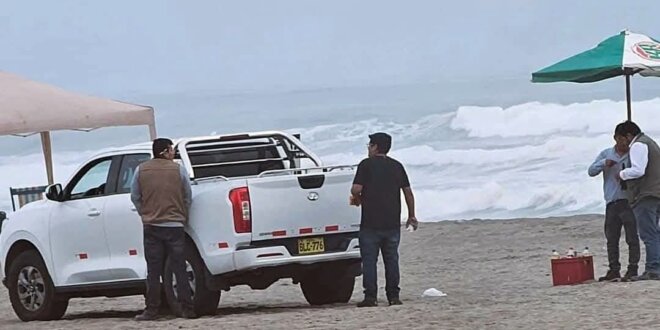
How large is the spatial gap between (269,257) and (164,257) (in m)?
0.89

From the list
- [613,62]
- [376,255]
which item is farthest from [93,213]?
[613,62]

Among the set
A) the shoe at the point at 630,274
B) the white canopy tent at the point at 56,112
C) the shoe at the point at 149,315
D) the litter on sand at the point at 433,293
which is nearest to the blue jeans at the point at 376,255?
the litter on sand at the point at 433,293

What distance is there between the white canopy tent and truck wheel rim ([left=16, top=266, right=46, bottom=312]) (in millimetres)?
4598

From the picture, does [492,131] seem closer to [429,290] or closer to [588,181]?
[588,181]

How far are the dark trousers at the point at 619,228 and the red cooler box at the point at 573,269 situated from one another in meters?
0.32

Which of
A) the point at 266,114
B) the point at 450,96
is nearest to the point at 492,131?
the point at 450,96

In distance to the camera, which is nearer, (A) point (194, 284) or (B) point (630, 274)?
(A) point (194, 284)

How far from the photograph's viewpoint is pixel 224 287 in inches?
494

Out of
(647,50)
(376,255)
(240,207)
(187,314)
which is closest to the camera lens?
(240,207)

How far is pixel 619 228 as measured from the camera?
1361cm

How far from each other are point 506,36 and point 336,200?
136 feet

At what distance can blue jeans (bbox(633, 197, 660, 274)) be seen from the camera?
1329 cm

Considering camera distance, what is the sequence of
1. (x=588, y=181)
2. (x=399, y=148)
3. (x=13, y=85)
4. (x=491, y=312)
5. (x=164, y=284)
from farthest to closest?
(x=399, y=148)
(x=588, y=181)
(x=13, y=85)
(x=164, y=284)
(x=491, y=312)

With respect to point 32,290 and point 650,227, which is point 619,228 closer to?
point 650,227
